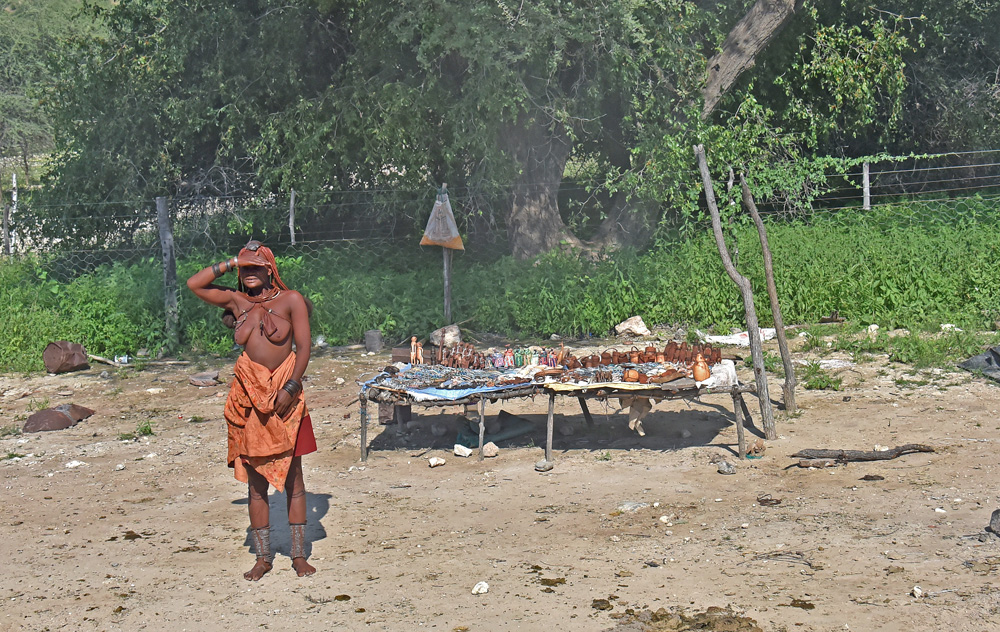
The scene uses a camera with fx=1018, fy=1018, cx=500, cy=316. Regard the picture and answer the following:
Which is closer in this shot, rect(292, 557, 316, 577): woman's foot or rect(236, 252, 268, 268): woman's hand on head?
rect(236, 252, 268, 268): woman's hand on head

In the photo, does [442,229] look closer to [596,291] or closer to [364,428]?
[596,291]

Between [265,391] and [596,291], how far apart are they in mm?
6724

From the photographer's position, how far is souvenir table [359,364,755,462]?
285 inches

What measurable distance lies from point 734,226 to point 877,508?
6735mm

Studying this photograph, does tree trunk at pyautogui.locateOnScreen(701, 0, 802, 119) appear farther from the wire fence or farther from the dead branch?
the dead branch

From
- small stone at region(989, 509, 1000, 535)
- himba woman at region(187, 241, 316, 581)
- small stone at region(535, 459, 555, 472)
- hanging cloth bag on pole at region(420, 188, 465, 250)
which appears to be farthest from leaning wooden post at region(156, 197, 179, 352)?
small stone at region(989, 509, 1000, 535)

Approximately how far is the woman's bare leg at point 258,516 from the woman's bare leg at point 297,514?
0.13 m

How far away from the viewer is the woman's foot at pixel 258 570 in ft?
18.2

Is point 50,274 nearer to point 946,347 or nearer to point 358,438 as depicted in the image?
point 358,438

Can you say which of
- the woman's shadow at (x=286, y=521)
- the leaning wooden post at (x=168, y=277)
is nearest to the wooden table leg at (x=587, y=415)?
the woman's shadow at (x=286, y=521)

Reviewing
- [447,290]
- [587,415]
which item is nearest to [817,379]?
[587,415]

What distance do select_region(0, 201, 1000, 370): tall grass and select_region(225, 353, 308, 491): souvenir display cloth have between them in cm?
633

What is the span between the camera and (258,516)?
5.51 m

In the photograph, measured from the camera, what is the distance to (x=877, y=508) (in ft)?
20.2
